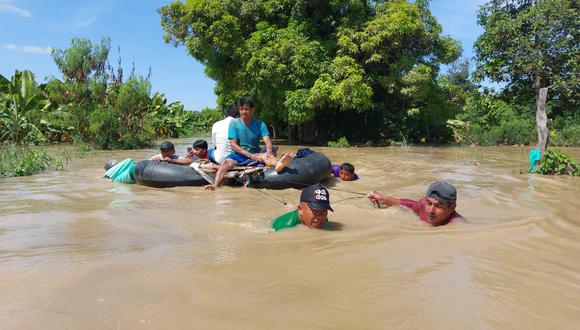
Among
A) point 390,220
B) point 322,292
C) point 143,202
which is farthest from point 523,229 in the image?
point 143,202

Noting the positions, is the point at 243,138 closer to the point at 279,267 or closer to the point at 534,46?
the point at 279,267

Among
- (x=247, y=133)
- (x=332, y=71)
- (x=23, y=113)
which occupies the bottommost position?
(x=247, y=133)

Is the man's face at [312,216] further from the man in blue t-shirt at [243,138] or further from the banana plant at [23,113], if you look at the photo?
the banana plant at [23,113]

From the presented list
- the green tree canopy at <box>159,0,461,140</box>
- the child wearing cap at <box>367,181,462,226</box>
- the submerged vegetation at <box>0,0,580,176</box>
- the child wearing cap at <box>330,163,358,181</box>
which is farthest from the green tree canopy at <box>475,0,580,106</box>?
the child wearing cap at <box>367,181,462,226</box>

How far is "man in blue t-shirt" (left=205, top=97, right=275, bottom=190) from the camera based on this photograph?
24.6 ft

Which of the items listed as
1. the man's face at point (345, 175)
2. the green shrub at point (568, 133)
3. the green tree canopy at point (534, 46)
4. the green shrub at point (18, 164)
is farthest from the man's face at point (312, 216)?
the green shrub at point (568, 133)

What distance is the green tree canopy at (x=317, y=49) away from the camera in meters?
19.2

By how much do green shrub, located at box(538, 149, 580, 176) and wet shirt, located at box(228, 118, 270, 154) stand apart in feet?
19.7

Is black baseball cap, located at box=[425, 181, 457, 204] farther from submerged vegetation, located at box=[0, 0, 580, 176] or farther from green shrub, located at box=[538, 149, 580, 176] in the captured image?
submerged vegetation, located at box=[0, 0, 580, 176]

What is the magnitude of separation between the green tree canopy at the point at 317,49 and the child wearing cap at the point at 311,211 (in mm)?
14344

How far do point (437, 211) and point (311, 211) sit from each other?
4.15 feet

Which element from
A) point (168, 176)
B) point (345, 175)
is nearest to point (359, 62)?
point (345, 175)

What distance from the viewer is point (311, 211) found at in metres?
4.44

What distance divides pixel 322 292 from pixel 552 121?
85.7 ft
